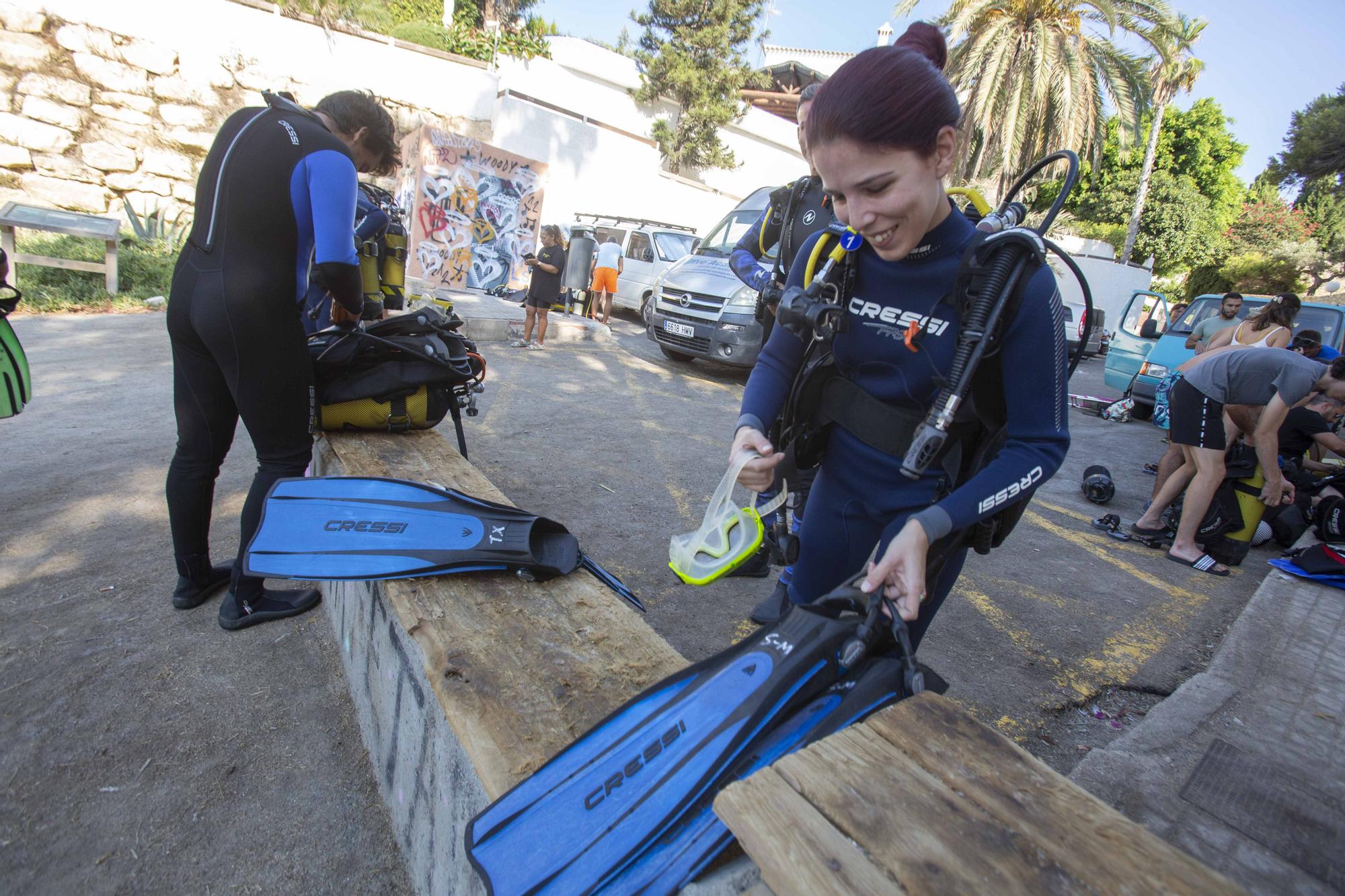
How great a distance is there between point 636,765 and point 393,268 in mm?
3402

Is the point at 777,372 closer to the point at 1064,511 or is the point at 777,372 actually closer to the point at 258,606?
the point at 258,606

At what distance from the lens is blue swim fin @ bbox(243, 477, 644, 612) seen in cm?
208

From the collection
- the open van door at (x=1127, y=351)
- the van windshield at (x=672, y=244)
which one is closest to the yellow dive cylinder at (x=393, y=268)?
the open van door at (x=1127, y=351)

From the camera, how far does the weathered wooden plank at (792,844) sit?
0.88m

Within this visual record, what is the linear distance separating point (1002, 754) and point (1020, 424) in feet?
2.07

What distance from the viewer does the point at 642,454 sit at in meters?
5.46

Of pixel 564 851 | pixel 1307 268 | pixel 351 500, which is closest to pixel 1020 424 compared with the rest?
pixel 564 851

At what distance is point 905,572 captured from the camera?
1.29m

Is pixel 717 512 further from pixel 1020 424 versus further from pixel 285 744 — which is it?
pixel 285 744

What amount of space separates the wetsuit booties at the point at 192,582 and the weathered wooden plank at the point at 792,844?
2501mm

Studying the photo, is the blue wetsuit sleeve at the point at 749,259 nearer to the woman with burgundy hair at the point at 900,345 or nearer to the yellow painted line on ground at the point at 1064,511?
the woman with burgundy hair at the point at 900,345

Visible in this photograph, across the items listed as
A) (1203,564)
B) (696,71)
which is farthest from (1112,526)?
(696,71)

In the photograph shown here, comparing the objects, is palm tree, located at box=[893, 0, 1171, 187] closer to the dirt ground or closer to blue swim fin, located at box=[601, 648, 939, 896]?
the dirt ground

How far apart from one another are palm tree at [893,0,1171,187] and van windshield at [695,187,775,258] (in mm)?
12403
